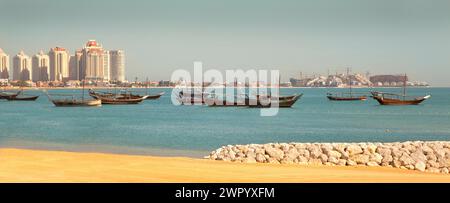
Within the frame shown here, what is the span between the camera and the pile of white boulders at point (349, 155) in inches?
552

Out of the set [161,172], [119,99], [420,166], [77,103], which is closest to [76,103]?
[77,103]

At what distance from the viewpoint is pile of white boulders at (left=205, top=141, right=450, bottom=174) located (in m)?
14.0

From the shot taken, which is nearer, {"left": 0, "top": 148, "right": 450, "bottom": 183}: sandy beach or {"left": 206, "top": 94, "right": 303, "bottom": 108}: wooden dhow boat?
{"left": 0, "top": 148, "right": 450, "bottom": 183}: sandy beach

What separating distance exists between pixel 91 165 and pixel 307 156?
15.3ft

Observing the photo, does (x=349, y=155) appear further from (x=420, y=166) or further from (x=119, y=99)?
(x=119, y=99)

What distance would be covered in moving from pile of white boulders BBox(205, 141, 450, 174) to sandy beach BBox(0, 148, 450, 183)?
0.71 meters

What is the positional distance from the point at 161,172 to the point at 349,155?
4829 millimetres

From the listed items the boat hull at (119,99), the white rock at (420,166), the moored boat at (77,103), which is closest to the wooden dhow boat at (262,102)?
the boat hull at (119,99)

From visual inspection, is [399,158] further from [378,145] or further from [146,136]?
[146,136]

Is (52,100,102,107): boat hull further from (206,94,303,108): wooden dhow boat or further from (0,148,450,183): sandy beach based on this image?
(0,148,450,183): sandy beach

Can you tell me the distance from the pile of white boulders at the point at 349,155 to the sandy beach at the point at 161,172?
0.71m

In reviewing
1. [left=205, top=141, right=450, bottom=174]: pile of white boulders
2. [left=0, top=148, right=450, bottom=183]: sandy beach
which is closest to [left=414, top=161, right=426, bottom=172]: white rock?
[left=205, top=141, right=450, bottom=174]: pile of white boulders

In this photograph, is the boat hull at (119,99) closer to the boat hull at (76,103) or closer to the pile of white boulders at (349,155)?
the boat hull at (76,103)

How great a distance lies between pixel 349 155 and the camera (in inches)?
563
